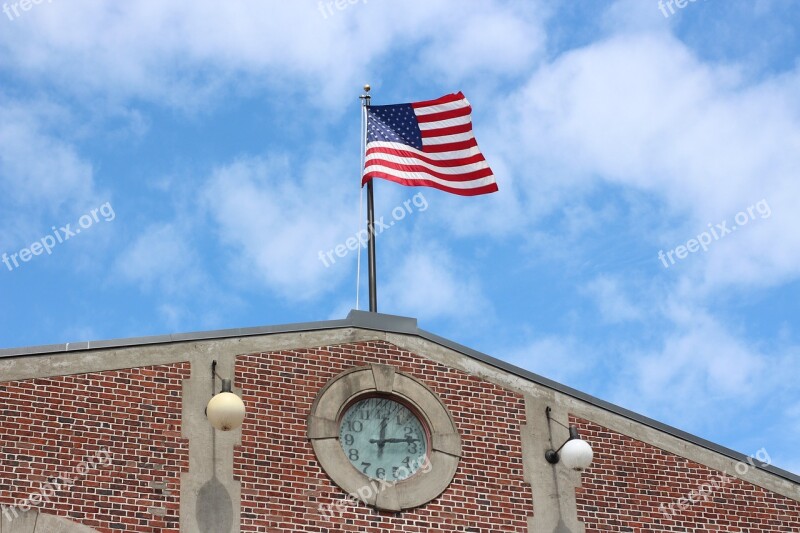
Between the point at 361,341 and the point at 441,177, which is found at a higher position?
Result: the point at 441,177

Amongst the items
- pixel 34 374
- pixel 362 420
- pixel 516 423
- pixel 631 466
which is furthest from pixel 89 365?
pixel 631 466

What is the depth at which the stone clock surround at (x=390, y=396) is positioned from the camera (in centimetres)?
1747

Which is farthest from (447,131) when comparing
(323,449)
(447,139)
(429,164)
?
(323,449)

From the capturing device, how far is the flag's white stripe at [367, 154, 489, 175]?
66.9ft

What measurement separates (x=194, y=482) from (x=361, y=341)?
2925 mm

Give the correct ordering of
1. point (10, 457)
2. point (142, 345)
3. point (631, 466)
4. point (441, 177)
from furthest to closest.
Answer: point (441, 177)
point (631, 466)
point (142, 345)
point (10, 457)

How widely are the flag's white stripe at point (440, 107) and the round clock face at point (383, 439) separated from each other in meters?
4.80

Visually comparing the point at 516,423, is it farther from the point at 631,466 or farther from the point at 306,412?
the point at 306,412

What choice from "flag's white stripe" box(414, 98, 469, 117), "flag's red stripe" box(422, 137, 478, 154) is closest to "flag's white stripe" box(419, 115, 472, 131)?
"flag's white stripe" box(414, 98, 469, 117)

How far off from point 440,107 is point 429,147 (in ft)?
2.29

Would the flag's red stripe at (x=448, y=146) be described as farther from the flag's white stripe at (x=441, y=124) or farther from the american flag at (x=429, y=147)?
the flag's white stripe at (x=441, y=124)

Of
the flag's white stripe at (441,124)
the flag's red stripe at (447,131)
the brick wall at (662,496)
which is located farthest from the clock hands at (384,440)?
the flag's white stripe at (441,124)

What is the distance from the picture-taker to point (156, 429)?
56.0 ft

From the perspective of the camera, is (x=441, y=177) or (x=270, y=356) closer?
(x=270, y=356)
